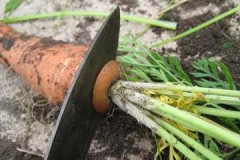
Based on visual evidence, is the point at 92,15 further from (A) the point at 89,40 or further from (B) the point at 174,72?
(B) the point at 174,72

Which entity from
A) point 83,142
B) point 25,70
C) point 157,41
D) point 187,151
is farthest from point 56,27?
point 187,151

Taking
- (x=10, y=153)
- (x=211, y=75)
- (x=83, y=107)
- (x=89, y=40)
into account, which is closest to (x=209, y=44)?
(x=211, y=75)

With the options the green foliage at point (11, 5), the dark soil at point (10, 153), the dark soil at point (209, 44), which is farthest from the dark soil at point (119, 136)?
the green foliage at point (11, 5)

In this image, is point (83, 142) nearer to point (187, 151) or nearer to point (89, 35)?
point (187, 151)

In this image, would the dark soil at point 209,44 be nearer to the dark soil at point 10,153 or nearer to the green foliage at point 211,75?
the green foliage at point 211,75

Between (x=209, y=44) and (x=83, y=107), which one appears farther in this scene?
(x=209, y=44)
